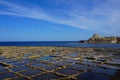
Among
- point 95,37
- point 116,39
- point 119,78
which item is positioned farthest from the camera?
point 95,37

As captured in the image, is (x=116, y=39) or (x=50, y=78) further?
(x=116, y=39)

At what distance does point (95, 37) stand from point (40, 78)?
426 ft

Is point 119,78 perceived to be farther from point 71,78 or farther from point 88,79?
point 71,78

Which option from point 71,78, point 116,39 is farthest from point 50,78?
point 116,39

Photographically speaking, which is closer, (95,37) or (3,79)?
(3,79)

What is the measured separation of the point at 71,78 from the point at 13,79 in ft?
10.6

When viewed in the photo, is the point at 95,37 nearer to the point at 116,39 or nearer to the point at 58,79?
the point at 116,39

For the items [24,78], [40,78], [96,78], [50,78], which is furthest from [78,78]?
[24,78]

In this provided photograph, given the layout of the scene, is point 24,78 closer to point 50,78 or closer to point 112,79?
point 50,78

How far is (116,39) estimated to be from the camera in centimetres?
11519

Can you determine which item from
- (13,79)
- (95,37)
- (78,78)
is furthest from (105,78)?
(95,37)

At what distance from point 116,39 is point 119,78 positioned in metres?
113

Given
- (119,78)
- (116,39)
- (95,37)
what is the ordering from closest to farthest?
(119,78) < (116,39) < (95,37)

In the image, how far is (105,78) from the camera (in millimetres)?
9188
